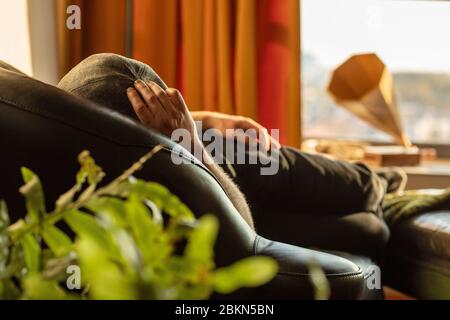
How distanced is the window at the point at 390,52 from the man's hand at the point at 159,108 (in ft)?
6.78

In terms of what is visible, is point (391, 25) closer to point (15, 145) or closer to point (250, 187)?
point (250, 187)

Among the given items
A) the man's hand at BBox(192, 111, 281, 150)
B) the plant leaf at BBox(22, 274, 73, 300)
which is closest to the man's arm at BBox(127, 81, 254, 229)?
the man's hand at BBox(192, 111, 281, 150)

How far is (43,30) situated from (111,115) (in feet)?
5.56

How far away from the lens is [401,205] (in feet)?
5.62

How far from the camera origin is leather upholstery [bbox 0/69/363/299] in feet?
2.58

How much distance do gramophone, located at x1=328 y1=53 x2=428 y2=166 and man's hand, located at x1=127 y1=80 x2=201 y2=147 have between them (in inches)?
61.1

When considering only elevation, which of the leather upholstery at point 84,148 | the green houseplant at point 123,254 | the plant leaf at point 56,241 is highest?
the green houseplant at point 123,254

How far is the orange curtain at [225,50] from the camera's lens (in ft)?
8.52

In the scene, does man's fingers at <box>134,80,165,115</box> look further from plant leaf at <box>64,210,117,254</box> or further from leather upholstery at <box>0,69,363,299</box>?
plant leaf at <box>64,210,117,254</box>

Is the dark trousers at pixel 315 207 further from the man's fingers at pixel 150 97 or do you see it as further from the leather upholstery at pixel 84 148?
the leather upholstery at pixel 84 148

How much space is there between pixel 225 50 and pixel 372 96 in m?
0.58

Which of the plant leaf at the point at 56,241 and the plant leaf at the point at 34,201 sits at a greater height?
the plant leaf at the point at 34,201

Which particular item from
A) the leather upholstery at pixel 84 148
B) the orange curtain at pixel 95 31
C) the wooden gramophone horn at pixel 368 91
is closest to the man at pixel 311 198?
the leather upholstery at pixel 84 148
